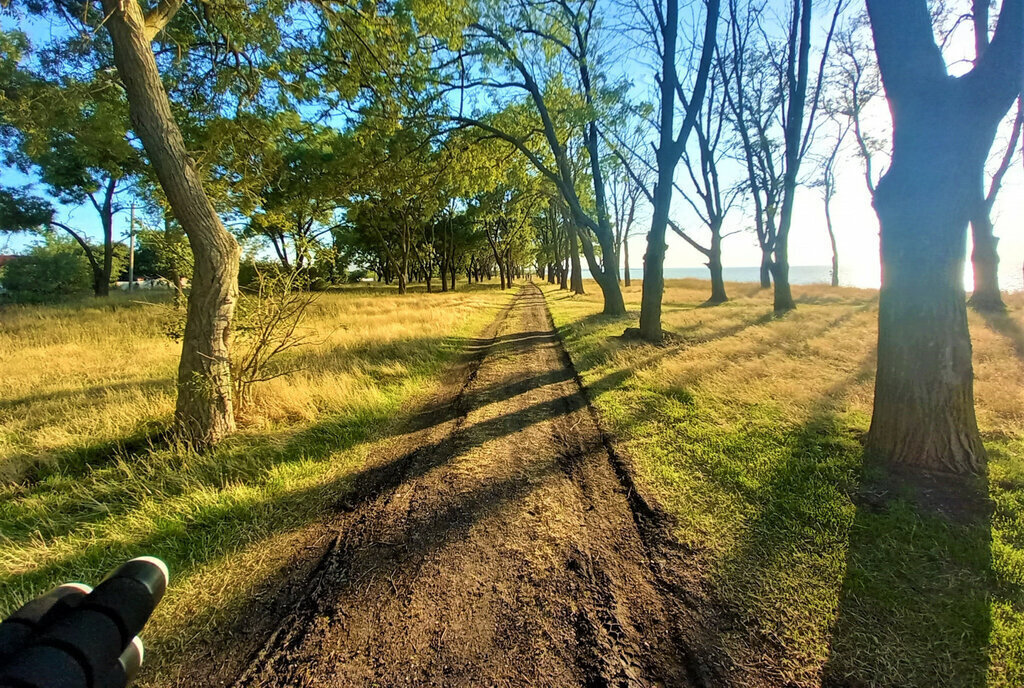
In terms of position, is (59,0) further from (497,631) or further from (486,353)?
(497,631)

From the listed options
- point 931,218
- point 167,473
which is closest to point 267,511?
point 167,473

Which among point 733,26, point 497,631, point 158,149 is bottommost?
point 497,631

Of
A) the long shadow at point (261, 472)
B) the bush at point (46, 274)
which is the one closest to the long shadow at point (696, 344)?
the long shadow at point (261, 472)

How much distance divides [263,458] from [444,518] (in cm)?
219

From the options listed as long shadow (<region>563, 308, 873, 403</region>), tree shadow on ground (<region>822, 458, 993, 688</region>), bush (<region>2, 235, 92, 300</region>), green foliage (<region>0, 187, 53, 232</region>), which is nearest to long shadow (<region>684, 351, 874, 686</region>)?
tree shadow on ground (<region>822, 458, 993, 688</region>)

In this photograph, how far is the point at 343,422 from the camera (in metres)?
4.98

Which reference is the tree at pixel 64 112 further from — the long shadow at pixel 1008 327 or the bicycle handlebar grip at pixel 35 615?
the long shadow at pixel 1008 327

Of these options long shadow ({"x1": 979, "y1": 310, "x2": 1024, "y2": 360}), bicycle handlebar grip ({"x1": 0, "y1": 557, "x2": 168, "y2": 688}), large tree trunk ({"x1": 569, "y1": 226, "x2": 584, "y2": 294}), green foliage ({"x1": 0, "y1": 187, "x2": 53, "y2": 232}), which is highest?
green foliage ({"x1": 0, "y1": 187, "x2": 53, "y2": 232})

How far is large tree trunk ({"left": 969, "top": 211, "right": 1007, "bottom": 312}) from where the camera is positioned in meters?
12.7

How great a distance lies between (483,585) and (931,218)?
4570 mm

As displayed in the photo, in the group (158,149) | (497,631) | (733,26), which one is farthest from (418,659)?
(733,26)

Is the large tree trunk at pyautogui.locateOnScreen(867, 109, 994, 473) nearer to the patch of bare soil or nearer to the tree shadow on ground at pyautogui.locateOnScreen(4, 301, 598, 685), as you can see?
the patch of bare soil

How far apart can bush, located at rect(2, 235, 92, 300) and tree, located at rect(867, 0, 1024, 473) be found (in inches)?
1485

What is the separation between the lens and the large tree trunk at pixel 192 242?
3922 mm
